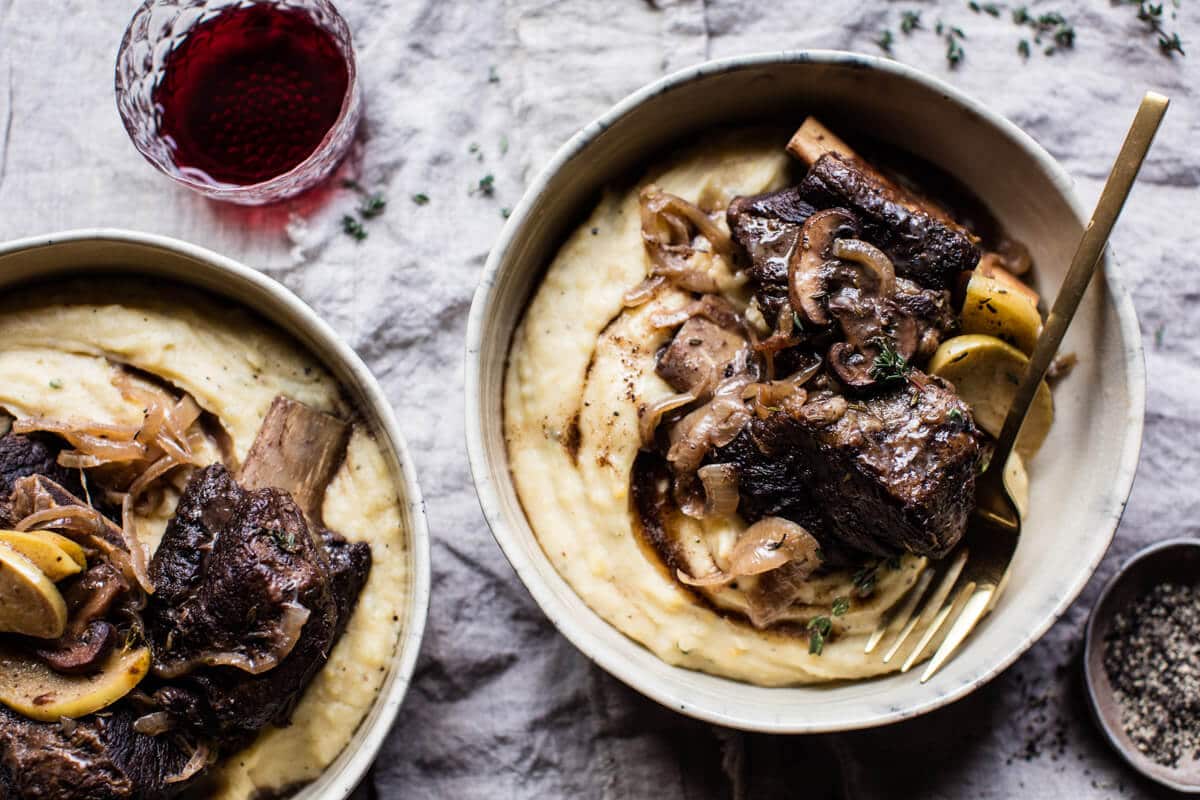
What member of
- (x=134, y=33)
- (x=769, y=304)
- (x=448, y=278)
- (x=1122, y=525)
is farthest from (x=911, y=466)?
(x=134, y=33)

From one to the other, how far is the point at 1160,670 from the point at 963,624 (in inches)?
49.8

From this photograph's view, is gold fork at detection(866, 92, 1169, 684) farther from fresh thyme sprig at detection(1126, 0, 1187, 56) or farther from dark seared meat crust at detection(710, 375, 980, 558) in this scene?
fresh thyme sprig at detection(1126, 0, 1187, 56)

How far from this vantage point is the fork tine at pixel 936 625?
384 centimetres

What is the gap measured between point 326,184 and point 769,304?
81.9 inches

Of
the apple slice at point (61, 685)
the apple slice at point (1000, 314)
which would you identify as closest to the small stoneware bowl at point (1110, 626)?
the apple slice at point (1000, 314)

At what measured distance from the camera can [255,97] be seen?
4.46 meters

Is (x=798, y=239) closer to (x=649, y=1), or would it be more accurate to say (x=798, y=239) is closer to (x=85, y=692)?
(x=649, y=1)

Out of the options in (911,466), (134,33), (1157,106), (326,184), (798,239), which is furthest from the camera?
(326,184)

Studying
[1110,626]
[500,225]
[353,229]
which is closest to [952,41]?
[500,225]

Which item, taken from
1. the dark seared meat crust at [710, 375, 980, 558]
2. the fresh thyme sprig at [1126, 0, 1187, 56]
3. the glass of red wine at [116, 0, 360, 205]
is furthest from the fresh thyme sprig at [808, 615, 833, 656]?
the fresh thyme sprig at [1126, 0, 1187, 56]

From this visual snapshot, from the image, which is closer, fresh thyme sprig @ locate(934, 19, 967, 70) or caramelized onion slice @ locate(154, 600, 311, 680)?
caramelized onion slice @ locate(154, 600, 311, 680)

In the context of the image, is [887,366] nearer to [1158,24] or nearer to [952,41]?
[952,41]

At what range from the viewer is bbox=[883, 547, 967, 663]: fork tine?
3.85 metres

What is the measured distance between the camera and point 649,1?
4625 millimetres
